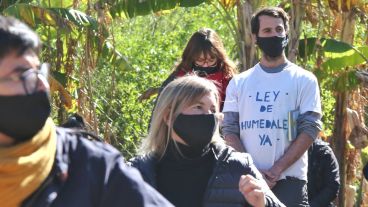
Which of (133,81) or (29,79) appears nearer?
(29,79)

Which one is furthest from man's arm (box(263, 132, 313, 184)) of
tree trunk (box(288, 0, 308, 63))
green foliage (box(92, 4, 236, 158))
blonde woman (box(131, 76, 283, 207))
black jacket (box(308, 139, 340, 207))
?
green foliage (box(92, 4, 236, 158))

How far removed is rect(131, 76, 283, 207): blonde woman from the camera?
4363 mm

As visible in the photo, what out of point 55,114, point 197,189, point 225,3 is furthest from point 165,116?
point 55,114

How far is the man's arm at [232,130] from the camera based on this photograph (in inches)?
247

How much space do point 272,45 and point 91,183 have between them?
4.22 m

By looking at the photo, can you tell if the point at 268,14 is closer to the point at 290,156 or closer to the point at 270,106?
the point at 270,106

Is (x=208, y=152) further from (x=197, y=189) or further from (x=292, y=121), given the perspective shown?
(x=292, y=121)

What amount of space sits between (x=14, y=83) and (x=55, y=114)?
348 inches

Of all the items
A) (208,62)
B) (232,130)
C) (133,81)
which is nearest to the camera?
(232,130)

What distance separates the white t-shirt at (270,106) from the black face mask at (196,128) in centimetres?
154

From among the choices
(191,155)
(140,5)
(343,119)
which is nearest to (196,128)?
(191,155)

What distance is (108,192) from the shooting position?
7.88 feet

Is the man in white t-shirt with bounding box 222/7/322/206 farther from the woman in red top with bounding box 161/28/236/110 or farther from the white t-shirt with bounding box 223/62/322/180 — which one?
the woman in red top with bounding box 161/28/236/110

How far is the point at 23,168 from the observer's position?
7.59 feet
